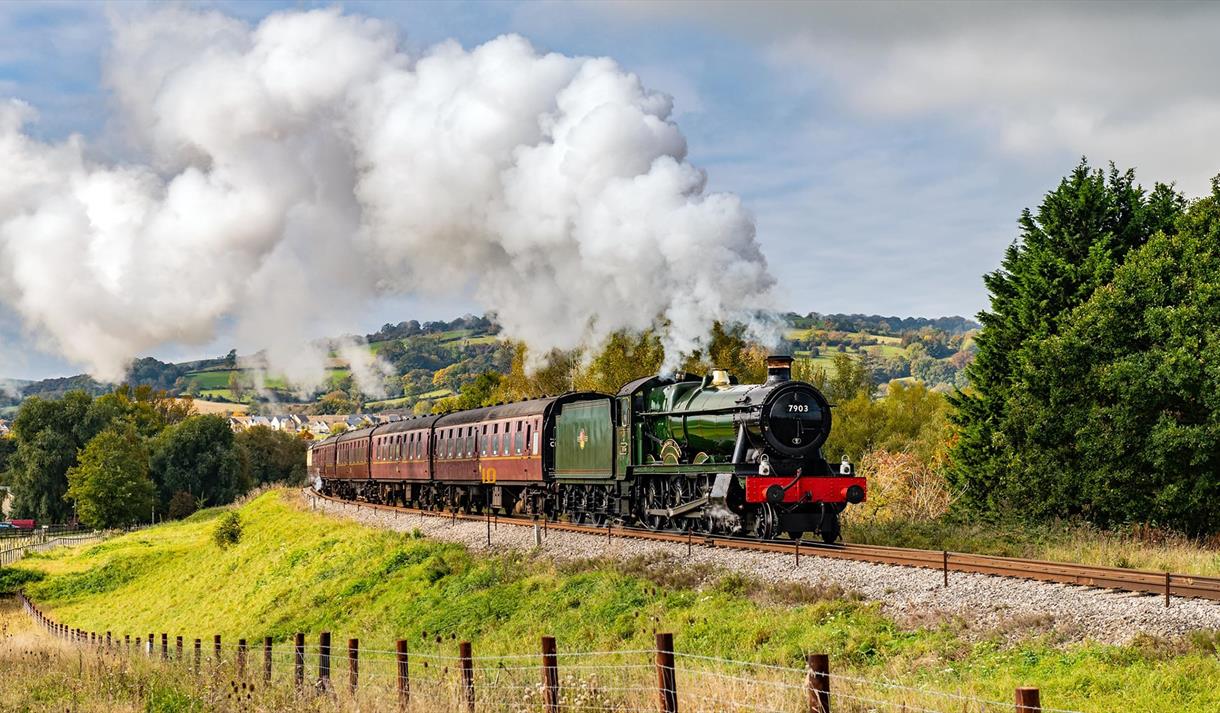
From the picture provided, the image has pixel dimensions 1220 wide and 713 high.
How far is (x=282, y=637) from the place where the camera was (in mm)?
26391

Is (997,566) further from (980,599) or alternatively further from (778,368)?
(778,368)

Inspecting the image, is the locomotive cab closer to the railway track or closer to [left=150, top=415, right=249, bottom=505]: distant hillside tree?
the railway track

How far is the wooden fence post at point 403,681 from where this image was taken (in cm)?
1056

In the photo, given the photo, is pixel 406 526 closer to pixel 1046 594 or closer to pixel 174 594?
pixel 174 594

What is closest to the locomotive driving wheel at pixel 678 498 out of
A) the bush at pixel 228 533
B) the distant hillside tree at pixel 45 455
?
the bush at pixel 228 533

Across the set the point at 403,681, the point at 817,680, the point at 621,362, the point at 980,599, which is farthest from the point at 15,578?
the point at 817,680

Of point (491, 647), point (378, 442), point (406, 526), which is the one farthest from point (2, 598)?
point (491, 647)

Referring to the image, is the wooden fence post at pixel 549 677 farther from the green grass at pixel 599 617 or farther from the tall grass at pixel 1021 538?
the tall grass at pixel 1021 538

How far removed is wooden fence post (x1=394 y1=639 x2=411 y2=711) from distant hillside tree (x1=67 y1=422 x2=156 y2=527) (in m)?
69.8

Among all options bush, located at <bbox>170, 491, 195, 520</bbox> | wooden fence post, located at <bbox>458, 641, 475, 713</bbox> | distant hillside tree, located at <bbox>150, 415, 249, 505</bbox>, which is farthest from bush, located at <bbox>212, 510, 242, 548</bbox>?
distant hillside tree, located at <bbox>150, 415, 249, 505</bbox>

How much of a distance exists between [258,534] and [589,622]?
32.5 m

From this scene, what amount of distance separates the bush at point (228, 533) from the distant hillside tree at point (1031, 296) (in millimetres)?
32053

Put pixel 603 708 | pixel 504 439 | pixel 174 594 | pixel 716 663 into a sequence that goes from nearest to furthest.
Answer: pixel 603 708
pixel 716 663
pixel 504 439
pixel 174 594

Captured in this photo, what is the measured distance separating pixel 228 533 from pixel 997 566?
1599 inches
